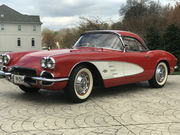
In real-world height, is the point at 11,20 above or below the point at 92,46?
above

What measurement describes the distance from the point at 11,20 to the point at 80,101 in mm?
45763

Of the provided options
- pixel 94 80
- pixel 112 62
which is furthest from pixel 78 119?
pixel 112 62

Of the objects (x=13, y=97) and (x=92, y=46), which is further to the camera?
(x=92, y=46)

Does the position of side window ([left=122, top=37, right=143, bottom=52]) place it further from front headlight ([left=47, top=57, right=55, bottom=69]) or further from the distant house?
the distant house

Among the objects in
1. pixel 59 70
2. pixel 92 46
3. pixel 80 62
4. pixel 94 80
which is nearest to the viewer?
pixel 59 70

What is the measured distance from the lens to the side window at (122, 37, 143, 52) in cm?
549

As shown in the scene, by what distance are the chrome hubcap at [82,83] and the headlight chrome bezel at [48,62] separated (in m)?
0.62

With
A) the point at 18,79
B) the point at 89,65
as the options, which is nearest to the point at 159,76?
the point at 89,65

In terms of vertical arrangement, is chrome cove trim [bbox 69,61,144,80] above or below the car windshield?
below

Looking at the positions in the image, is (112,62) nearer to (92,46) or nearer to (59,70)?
(92,46)

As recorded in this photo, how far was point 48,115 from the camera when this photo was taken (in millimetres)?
3479

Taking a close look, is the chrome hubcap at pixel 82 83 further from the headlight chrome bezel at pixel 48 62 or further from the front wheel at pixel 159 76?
the front wheel at pixel 159 76

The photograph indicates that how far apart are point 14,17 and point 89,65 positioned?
152 feet

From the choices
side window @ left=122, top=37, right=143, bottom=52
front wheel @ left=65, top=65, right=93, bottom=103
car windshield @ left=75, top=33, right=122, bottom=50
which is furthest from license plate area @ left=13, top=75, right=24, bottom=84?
side window @ left=122, top=37, right=143, bottom=52
